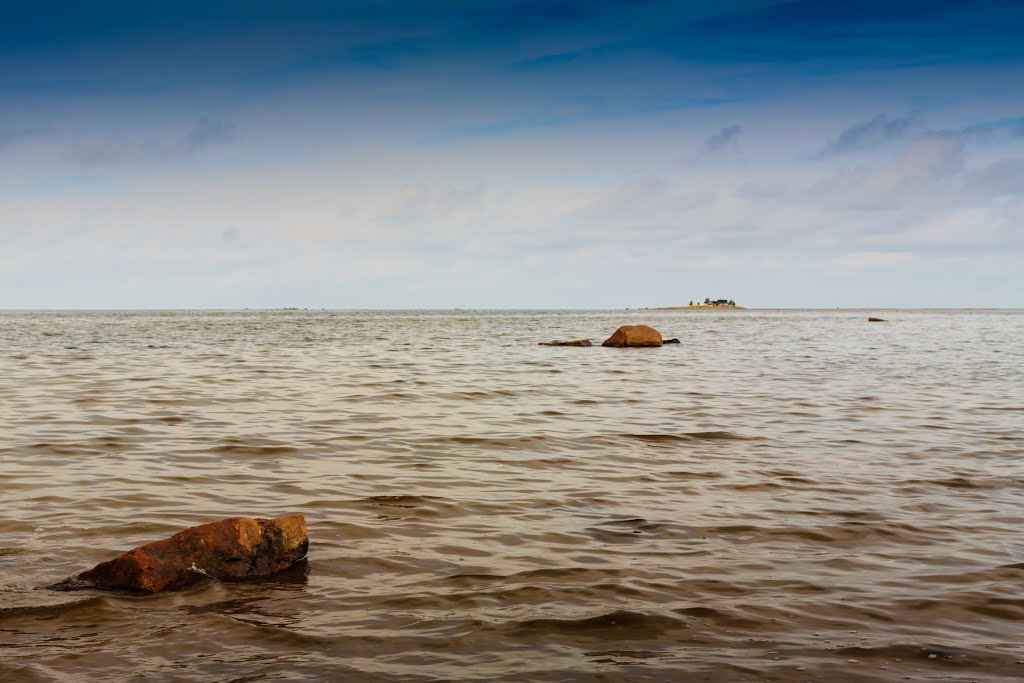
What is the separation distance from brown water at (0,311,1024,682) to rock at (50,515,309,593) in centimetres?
17

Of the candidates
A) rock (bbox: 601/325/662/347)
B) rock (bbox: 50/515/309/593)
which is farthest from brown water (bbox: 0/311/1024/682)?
rock (bbox: 601/325/662/347)

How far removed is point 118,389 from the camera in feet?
60.7

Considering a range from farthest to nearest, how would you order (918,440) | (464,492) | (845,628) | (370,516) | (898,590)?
(918,440), (464,492), (370,516), (898,590), (845,628)

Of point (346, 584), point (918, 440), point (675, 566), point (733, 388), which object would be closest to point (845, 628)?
point (675, 566)

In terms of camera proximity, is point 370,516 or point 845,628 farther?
point 370,516

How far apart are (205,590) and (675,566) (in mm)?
3581

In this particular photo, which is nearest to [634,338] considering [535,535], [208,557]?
[535,535]

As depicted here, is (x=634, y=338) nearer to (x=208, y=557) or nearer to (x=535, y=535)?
(x=535, y=535)

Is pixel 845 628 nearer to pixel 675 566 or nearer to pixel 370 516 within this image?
pixel 675 566

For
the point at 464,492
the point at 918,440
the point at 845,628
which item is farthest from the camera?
the point at 918,440

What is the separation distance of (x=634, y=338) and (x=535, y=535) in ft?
104

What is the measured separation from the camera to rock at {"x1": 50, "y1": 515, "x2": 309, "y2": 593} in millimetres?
5707

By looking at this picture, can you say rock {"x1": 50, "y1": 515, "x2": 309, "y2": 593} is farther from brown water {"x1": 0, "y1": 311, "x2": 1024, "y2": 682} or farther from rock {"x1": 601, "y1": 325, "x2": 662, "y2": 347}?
rock {"x1": 601, "y1": 325, "x2": 662, "y2": 347}

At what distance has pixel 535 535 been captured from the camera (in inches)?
280
